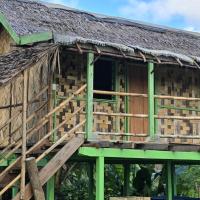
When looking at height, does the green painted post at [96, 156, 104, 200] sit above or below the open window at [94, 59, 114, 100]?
below

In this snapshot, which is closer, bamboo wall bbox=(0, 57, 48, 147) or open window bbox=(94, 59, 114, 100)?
bamboo wall bbox=(0, 57, 48, 147)

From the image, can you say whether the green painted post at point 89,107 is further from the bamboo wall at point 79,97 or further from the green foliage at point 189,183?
the green foliage at point 189,183

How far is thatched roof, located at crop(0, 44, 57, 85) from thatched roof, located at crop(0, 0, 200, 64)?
62 cm

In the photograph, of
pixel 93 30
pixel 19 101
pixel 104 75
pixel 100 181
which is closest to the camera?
pixel 100 181

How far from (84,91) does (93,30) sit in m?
1.50

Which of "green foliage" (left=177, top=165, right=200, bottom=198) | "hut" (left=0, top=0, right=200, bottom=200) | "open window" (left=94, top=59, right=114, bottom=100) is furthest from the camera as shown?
"green foliage" (left=177, top=165, right=200, bottom=198)

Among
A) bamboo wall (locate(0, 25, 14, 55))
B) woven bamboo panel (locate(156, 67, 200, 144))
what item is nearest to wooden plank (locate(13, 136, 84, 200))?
bamboo wall (locate(0, 25, 14, 55))

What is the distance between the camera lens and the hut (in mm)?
10141

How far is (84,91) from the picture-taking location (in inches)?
485

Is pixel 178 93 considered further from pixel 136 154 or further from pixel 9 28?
pixel 9 28

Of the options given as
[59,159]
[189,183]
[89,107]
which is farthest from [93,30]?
[189,183]

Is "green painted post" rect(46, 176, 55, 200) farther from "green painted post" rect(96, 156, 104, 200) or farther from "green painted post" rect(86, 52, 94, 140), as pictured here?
"green painted post" rect(86, 52, 94, 140)

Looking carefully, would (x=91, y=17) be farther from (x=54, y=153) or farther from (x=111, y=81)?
(x=54, y=153)

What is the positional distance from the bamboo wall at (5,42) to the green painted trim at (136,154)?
3540 mm
